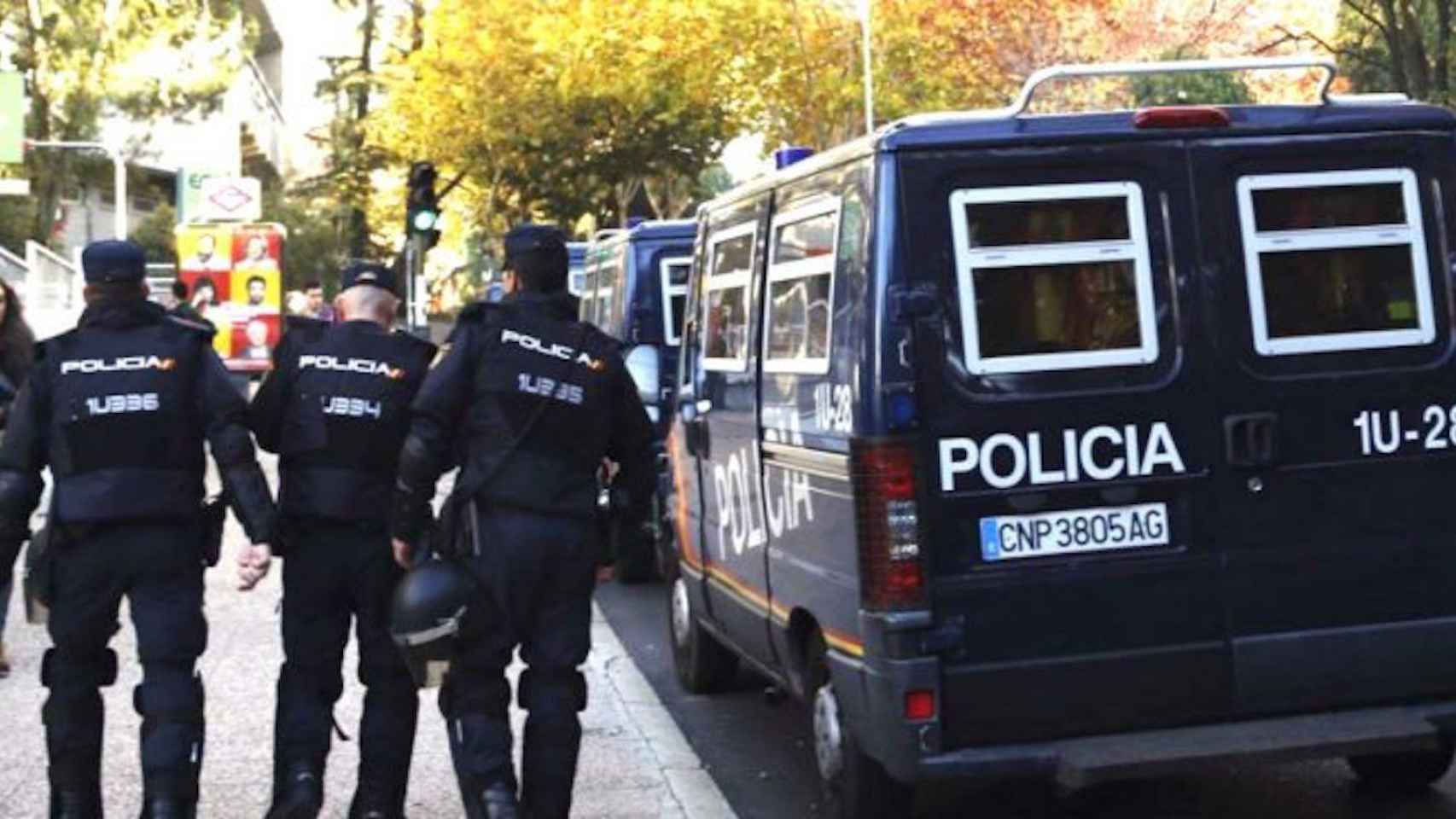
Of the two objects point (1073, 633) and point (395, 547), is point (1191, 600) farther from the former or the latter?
point (395, 547)

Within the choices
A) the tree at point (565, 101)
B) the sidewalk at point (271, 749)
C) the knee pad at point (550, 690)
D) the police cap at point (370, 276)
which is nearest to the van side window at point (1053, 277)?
the knee pad at point (550, 690)

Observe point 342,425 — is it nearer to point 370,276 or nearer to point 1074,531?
point 370,276

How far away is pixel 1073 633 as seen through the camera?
5691 mm

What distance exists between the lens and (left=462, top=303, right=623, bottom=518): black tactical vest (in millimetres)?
5922

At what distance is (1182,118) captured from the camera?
5.87 metres

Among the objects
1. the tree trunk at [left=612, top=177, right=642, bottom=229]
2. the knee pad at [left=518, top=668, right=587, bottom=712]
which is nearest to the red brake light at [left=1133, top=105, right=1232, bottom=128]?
the knee pad at [left=518, top=668, right=587, bottom=712]

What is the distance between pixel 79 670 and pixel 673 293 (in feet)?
24.8

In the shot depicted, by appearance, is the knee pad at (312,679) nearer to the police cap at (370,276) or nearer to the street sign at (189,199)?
the police cap at (370,276)

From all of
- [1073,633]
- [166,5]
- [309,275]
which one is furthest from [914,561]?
[309,275]

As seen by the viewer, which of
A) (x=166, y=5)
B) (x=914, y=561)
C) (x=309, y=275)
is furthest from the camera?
(x=309, y=275)

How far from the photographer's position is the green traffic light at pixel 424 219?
2241cm

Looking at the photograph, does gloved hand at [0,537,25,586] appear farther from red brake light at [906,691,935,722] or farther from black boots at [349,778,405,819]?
red brake light at [906,691,935,722]

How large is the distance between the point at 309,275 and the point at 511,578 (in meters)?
44.8

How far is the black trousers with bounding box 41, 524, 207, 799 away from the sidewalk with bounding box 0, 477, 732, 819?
2.66 feet
